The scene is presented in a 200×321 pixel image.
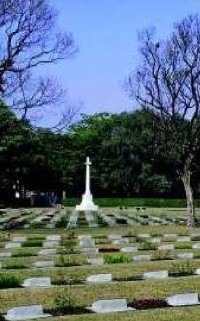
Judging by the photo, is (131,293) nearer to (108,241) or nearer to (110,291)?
(110,291)

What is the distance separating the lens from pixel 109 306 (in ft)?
32.6

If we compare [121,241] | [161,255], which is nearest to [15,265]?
[161,255]

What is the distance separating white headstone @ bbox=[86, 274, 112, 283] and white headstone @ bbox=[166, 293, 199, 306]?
2.57 m

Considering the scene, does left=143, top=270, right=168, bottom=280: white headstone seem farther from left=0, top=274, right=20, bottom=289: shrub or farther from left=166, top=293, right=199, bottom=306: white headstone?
left=166, top=293, right=199, bottom=306: white headstone

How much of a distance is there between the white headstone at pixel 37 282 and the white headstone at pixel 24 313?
2.71 m

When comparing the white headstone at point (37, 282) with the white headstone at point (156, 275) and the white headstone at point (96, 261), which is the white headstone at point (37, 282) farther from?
the white headstone at point (96, 261)

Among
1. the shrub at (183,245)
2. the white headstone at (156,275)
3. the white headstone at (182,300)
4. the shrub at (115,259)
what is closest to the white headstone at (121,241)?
the shrub at (183,245)

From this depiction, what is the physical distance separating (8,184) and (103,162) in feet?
39.6

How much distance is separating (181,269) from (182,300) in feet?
13.0

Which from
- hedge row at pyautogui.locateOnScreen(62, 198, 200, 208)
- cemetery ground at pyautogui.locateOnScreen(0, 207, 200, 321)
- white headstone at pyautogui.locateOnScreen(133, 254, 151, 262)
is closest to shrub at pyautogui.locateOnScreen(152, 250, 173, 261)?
cemetery ground at pyautogui.locateOnScreen(0, 207, 200, 321)

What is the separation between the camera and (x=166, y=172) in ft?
264

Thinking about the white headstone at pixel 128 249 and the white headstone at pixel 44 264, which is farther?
the white headstone at pixel 128 249

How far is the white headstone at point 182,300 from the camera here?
10.4m

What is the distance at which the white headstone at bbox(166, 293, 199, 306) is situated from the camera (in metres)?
10.4
